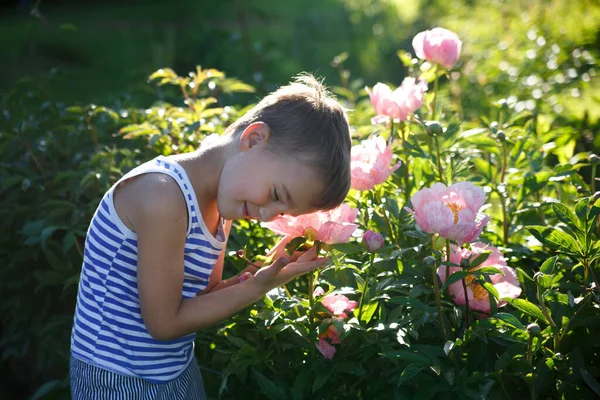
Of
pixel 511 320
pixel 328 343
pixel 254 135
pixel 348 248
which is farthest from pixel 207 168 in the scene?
pixel 511 320

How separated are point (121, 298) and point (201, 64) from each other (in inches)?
141

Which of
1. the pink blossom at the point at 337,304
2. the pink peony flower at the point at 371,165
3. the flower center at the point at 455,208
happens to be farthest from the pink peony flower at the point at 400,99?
the pink blossom at the point at 337,304

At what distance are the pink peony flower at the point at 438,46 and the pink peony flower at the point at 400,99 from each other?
0.13m

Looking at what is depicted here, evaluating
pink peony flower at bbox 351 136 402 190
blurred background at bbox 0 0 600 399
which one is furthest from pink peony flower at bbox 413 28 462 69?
pink peony flower at bbox 351 136 402 190

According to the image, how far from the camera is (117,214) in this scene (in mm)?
1562

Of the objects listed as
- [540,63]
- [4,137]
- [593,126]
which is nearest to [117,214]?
[4,137]

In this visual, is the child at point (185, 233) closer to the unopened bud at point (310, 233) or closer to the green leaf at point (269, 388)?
the unopened bud at point (310, 233)

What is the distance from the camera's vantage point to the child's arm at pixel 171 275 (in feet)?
4.88

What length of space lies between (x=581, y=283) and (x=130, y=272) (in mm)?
1087

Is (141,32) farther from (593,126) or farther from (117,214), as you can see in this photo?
(117,214)

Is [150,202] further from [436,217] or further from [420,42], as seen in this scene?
[420,42]

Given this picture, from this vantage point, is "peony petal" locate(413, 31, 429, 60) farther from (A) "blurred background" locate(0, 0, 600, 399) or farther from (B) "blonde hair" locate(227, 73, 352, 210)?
(B) "blonde hair" locate(227, 73, 352, 210)

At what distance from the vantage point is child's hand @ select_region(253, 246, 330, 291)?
4.97 ft

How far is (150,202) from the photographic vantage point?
4.90 feet
